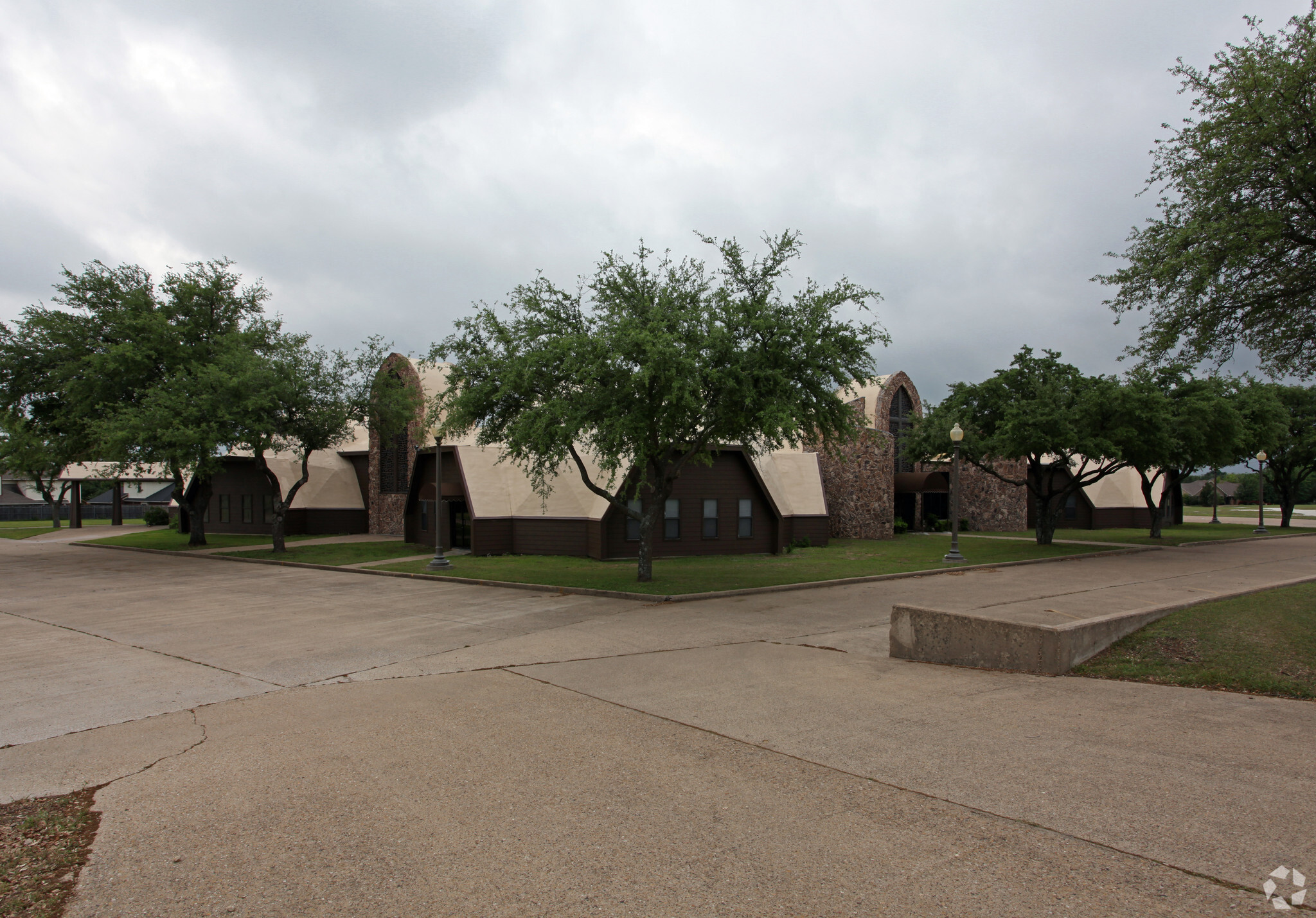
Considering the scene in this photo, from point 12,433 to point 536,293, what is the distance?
105 feet

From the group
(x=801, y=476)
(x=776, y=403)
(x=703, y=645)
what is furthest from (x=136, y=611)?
(x=801, y=476)

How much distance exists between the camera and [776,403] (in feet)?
52.6

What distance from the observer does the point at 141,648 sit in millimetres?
11898

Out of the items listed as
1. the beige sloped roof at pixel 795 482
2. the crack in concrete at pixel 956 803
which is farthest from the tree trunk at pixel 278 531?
the crack in concrete at pixel 956 803

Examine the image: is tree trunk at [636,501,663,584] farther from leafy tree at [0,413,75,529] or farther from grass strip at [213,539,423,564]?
leafy tree at [0,413,75,529]

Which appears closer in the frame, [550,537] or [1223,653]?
[1223,653]

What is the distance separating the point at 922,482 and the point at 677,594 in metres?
26.5

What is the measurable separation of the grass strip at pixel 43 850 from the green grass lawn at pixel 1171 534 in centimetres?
3523

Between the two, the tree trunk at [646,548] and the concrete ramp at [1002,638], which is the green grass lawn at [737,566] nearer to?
the tree trunk at [646,548]

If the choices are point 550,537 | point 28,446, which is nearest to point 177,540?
point 28,446

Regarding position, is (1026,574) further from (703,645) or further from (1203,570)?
(703,645)

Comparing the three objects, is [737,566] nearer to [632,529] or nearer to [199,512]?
[632,529]

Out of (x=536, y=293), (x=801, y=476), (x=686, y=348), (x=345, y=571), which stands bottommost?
(x=345, y=571)

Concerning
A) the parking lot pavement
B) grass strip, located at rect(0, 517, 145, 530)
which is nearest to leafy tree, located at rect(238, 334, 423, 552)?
the parking lot pavement
